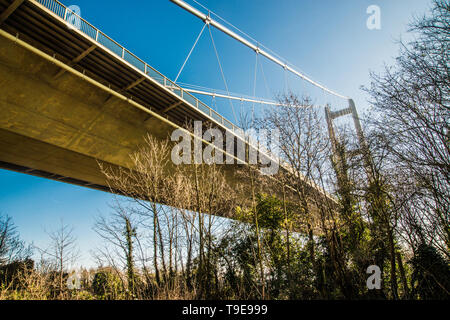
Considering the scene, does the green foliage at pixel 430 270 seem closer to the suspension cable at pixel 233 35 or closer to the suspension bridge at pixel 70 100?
the suspension bridge at pixel 70 100

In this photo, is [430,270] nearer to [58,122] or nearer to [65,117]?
[65,117]

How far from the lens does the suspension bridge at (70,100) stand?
8711 mm

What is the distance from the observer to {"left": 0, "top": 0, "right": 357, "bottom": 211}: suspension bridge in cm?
871

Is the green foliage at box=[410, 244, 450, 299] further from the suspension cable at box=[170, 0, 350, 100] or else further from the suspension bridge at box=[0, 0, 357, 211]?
the suspension cable at box=[170, 0, 350, 100]

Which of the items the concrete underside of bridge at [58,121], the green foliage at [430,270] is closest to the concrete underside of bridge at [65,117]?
the concrete underside of bridge at [58,121]

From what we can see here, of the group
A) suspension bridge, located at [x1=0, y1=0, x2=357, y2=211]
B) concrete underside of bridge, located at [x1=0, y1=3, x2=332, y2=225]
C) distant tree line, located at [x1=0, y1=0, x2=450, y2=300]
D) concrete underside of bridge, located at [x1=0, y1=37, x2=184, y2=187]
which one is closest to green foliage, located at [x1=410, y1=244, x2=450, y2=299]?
distant tree line, located at [x1=0, y1=0, x2=450, y2=300]

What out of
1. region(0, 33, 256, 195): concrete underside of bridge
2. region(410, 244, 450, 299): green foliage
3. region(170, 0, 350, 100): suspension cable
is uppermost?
region(170, 0, 350, 100): suspension cable

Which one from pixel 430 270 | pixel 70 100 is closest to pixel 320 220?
pixel 430 270

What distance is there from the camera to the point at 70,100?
34.4 ft

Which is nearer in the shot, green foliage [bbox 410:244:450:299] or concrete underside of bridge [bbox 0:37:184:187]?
green foliage [bbox 410:244:450:299]

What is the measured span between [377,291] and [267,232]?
4.82 meters
